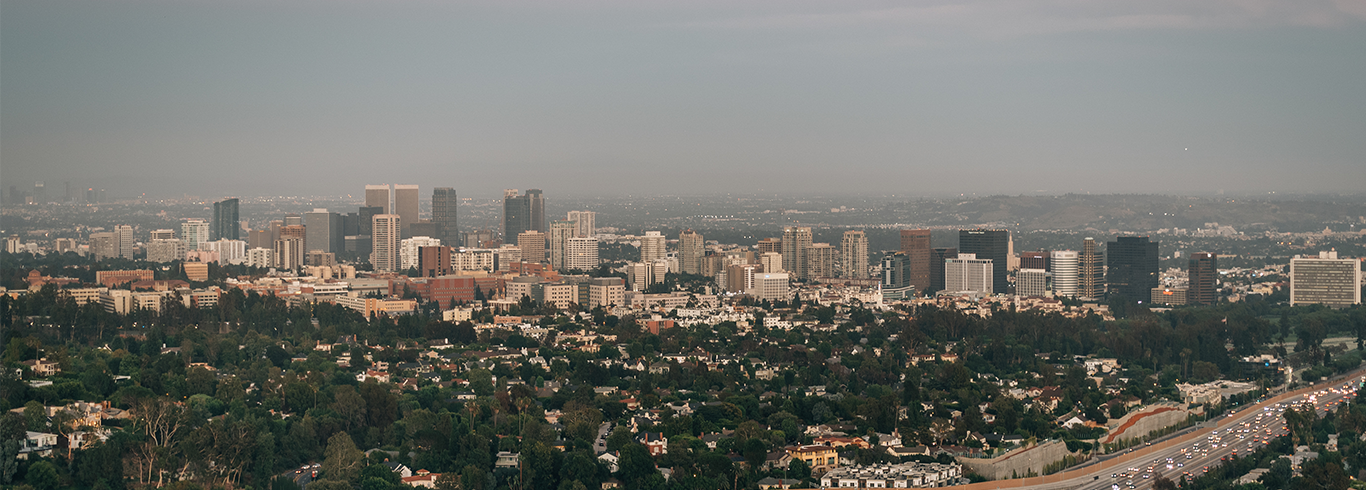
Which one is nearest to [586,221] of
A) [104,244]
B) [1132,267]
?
[104,244]

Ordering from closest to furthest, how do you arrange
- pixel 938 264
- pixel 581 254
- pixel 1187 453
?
pixel 1187 453 < pixel 938 264 < pixel 581 254

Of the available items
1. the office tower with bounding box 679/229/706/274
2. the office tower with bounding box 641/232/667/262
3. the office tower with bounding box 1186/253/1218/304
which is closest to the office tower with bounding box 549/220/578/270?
the office tower with bounding box 641/232/667/262

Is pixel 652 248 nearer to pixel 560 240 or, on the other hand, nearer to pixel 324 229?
pixel 560 240

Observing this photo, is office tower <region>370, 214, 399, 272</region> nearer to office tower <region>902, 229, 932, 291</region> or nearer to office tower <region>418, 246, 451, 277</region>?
office tower <region>418, 246, 451, 277</region>

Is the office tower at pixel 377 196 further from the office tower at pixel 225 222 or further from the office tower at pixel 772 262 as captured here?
the office tower at pixel 772 262

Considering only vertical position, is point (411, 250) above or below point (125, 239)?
below

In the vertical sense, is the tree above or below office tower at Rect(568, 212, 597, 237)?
below

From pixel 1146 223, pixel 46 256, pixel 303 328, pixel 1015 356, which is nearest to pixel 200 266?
pixel 46 256
